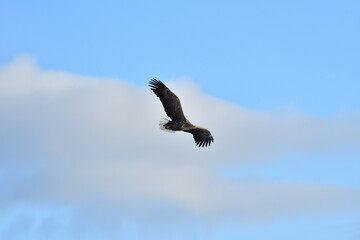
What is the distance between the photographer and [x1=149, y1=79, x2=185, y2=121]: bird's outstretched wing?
1401 inches

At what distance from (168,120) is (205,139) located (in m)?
2.65

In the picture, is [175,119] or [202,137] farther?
[202,137]

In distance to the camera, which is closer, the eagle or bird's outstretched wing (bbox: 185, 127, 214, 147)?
the eagle

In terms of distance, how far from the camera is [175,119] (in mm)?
36625

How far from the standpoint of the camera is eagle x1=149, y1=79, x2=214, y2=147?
35.7 meters

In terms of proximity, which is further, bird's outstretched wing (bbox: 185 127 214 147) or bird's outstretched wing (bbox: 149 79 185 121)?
bird's outstretched wing (bbox: 185 127 214 147)

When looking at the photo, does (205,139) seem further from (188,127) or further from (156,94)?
(156,94)

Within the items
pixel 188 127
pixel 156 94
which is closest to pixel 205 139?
pixel 188 127

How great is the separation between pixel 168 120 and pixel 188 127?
42.0 inches

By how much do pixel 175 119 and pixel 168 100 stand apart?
3.73 feet

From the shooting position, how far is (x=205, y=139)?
127 ft

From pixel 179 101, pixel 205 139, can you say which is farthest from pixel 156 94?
pixel 205 139

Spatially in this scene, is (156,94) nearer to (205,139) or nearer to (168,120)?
(168,120)

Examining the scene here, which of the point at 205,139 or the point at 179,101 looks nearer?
the point at 179,101
